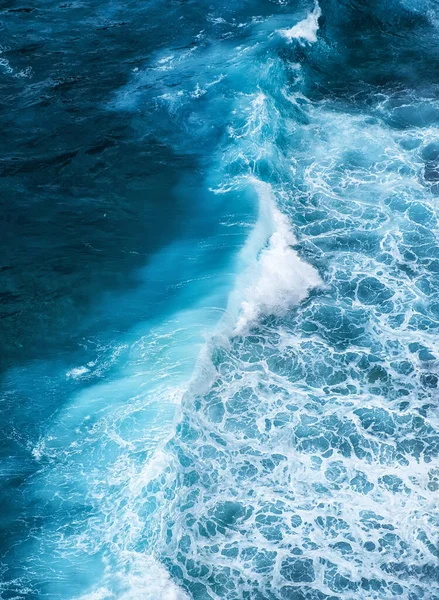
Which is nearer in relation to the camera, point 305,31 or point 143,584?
point 143,584

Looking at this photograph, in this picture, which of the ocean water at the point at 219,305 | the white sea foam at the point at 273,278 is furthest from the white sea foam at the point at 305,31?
the white sea foam at the point at 273,278

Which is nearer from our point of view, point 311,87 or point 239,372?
point 239,372

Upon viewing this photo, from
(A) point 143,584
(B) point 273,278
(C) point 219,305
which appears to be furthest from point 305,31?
(A) point 143,584

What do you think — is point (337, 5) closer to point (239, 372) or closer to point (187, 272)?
point (187, 272)

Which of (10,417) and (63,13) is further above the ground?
(63,13)

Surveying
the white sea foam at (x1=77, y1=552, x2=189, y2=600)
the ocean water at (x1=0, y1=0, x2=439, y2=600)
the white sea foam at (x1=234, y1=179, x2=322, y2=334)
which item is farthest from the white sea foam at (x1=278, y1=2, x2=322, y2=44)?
the white sea foam at (x1=77, y1=552, x2=189, y2=600)

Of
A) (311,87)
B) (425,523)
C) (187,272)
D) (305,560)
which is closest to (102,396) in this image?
(187,272)

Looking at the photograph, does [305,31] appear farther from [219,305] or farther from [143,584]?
[143,584]
